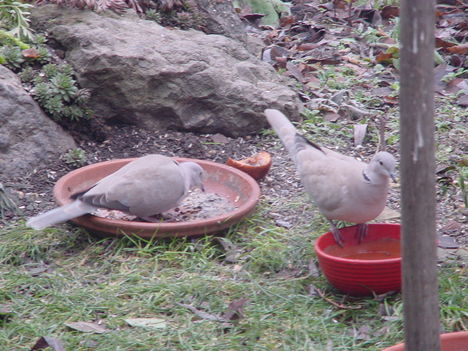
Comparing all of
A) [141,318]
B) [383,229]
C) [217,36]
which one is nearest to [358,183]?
[383,229]

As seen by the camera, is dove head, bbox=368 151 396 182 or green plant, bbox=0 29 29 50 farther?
green plant, bbox=0 29 29 50

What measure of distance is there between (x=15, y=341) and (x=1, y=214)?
4.40ft

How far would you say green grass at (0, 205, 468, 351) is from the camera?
113 inches

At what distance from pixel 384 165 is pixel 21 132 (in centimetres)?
243

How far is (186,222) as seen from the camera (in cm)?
369

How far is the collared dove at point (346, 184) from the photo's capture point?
3.27m

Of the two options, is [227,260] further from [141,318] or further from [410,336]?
[410,336]

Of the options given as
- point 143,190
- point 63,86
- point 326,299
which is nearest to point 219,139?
point 63,86

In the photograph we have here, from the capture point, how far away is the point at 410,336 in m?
1.58

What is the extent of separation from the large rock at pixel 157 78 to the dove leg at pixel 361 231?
75.0 inches

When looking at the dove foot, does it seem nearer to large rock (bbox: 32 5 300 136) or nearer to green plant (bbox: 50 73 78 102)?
large rock (bbox: 32 5 300 136)

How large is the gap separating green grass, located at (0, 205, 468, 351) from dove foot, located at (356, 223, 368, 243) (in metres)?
0.26

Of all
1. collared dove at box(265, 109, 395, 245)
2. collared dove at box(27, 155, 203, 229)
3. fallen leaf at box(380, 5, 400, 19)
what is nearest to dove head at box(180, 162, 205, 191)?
collared dove at box(27, 155, 203, 229)

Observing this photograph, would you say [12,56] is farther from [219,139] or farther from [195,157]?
[219,139]
